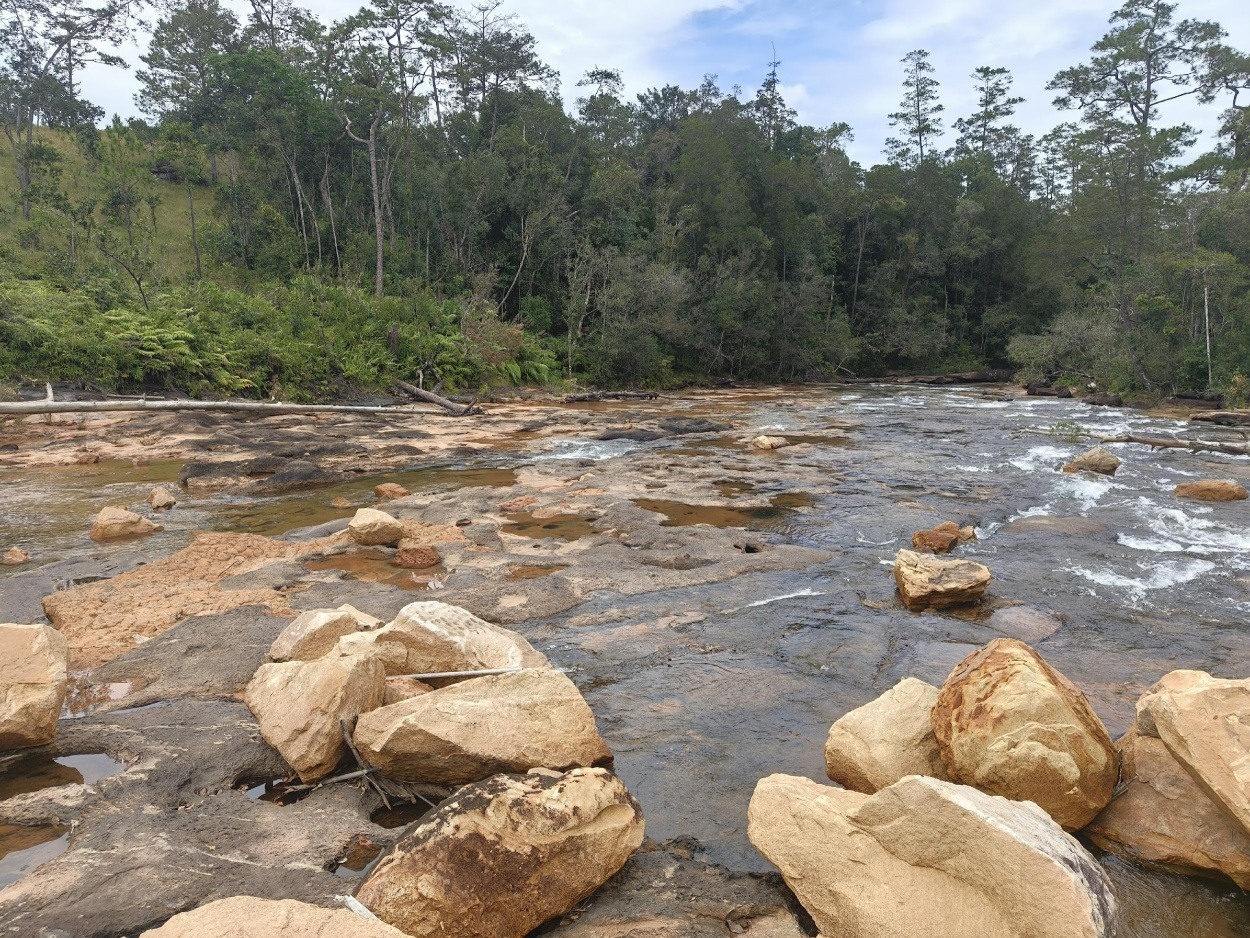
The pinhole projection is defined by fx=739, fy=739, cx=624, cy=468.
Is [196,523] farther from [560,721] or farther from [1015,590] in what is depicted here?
[1015,590]

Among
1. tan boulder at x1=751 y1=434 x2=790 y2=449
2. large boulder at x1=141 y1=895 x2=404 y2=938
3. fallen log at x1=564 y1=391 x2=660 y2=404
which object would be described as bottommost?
tan boulder at x1=751 y1=434 x2=790 y2=449

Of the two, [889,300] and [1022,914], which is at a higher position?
[889,300]

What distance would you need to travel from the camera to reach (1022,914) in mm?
2193

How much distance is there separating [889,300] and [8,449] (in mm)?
41689

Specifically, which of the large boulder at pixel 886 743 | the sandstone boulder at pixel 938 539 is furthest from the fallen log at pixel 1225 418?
the large boulder at pixel 886 743

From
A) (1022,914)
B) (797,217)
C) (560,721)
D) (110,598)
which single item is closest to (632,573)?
(560,721)

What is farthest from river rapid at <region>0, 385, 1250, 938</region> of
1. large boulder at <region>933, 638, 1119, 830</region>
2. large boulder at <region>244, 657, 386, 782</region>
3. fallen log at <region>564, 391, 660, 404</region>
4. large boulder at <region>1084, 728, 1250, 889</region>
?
fallen log at <region>564, 391, 660, 404</region>

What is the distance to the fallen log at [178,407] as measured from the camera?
10.9 metres

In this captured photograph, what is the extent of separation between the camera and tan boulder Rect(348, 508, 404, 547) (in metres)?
7.19

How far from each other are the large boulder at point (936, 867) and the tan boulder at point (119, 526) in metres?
7.39

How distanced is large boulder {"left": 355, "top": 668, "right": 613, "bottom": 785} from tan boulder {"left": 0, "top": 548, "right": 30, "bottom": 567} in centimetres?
546

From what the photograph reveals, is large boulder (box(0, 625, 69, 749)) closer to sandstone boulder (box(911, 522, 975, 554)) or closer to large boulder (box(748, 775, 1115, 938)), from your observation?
large boulder (box(748, 775, 1115, 938))

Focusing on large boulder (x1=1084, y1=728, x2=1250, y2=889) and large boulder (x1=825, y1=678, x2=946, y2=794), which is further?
large boulder (x1=825, y1=678, x2=946, y2=794)

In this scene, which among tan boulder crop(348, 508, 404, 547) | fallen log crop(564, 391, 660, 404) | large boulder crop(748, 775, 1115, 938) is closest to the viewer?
large boulder crop(748, 775, 1115, 938)
